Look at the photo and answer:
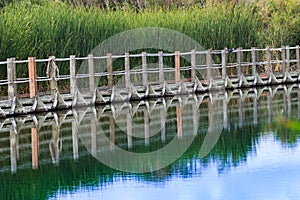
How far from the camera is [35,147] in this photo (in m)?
15.4

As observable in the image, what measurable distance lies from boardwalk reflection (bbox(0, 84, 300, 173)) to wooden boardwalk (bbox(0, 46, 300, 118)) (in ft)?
1.68

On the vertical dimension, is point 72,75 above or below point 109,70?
below

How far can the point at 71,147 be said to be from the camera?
15422 millimetres

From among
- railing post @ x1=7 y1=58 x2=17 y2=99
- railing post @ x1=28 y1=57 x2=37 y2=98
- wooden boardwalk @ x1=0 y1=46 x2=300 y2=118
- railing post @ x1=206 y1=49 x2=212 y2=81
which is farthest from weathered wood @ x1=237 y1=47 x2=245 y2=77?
railing post @ x1=7 y1=58 x2=17 y2=99

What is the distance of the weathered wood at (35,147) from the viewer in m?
13.7

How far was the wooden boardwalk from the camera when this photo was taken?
20750 mm

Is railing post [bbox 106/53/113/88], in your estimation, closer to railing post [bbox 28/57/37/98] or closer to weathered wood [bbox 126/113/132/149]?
railing post [bbox 28/57/37/98]

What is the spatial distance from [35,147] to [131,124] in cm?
Result: 349

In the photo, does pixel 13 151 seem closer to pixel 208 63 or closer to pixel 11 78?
pixel 11 78

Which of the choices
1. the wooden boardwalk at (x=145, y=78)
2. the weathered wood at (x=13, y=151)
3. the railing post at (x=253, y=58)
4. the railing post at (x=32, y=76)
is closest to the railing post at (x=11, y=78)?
the wooden boardwalk at (x=145, y=78)

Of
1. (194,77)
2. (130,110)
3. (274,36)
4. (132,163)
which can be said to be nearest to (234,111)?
(130,110)

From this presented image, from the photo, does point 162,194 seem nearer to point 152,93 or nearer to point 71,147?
point 71,147

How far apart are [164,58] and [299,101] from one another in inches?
260

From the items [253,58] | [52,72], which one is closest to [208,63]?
[253,58]
